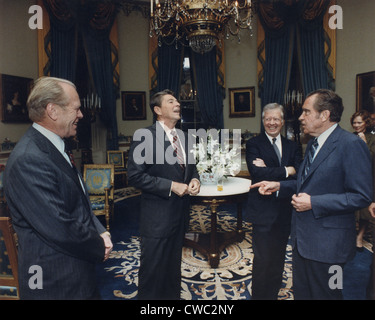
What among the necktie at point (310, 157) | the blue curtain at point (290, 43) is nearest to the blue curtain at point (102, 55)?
the blue curtain at point (290, 43)

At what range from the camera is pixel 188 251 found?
3.91 meters

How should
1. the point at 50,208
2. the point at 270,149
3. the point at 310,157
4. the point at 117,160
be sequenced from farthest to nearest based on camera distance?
1. the point at 117,160
2. the point at 270,149
3. the point at 310,157
4. the point at 50,208

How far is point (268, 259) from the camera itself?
8.01 ft

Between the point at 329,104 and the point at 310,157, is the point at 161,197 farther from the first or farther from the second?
the point at 329,104

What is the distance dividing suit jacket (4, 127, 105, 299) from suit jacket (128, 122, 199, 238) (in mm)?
780

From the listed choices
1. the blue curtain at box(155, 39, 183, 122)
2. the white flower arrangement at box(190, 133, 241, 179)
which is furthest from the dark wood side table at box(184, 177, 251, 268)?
the blue curtain at box(155, 39, 183, 122)

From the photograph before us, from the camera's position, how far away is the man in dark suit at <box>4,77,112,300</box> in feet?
4.25

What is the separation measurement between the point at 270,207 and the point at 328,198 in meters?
0.76

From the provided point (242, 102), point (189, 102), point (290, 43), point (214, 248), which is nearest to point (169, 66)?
point (189, 102)

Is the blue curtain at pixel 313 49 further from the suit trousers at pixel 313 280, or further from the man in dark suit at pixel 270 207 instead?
the suit trousers at pixel 313 280

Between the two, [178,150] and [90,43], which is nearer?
[178,150]

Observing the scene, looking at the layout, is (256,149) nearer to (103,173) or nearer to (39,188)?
(39,188)

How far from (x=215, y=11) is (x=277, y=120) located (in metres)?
2.39
